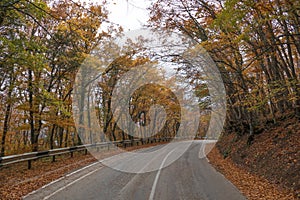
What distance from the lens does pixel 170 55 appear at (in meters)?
11.8

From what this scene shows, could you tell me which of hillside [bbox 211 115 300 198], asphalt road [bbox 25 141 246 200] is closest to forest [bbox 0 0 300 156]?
hillside [bbox 211 115 300 198]

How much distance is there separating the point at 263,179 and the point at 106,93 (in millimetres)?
18609

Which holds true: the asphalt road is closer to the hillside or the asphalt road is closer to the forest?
the hillside

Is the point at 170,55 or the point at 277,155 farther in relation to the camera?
the point at 170,55

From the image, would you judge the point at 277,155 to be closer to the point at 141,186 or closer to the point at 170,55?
the point at 141,186

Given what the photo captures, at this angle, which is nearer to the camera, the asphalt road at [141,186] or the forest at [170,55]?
the asphalt road at [141,186]

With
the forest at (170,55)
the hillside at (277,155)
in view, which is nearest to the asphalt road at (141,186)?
the hillside at (277,155)

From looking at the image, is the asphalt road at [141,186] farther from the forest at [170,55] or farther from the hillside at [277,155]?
the forest at [170,55]

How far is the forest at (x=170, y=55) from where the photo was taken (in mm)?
7738

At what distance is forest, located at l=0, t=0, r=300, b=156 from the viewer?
7738 mm

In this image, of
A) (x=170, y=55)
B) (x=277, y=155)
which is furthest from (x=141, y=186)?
(x=170, y=55)

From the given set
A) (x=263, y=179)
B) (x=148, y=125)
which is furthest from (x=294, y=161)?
(x=148, y=125)

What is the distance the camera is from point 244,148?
12.8 metres

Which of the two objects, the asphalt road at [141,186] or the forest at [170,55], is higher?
the forest at [170,55]
